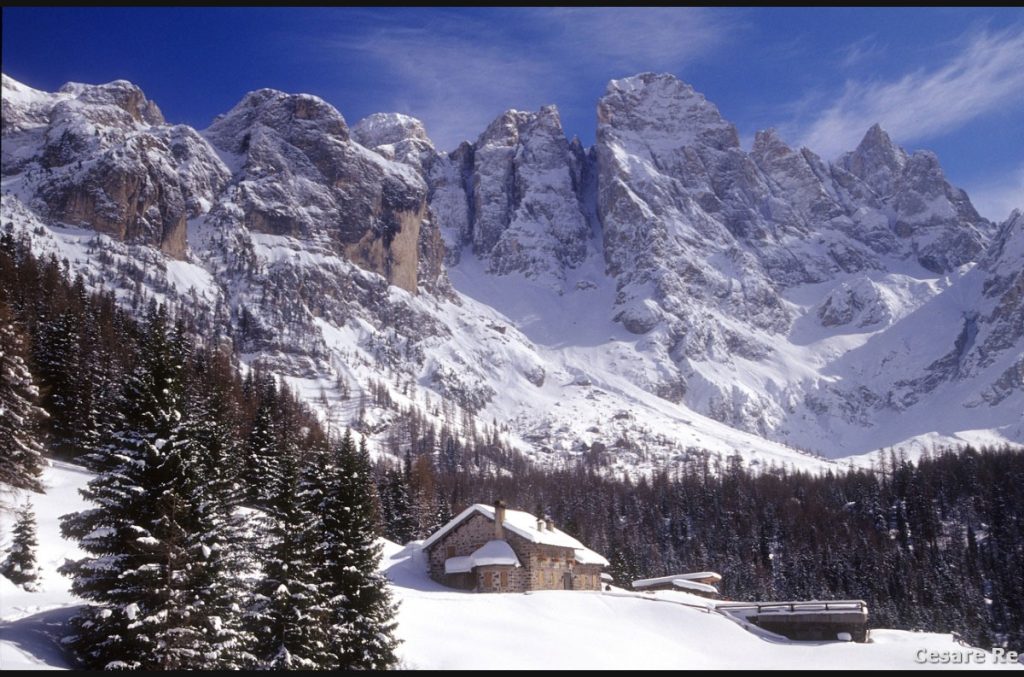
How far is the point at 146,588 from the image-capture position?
73.1 ft

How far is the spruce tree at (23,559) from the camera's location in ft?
99.6

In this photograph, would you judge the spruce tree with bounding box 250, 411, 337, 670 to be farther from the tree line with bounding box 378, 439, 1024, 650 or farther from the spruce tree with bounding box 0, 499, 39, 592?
the tree line with bounding box 378, 439, 1024, 650

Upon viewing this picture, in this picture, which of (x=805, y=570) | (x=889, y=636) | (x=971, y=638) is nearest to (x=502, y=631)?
(x=889, y=636)

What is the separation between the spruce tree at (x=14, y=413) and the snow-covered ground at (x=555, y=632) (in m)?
2.29

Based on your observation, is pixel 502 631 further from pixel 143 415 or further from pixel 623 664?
pixel 143 415

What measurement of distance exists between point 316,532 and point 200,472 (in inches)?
247

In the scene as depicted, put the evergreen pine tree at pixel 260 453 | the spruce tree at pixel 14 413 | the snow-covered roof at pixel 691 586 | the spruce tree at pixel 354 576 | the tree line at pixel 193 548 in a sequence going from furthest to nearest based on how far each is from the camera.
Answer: the snow-covered roof at pixel 691 586 < the evergreen pine tree at pixel 260 453 < the spruce tree at pixel 354 576 < the spruce tree at pixel 14 413 < the tree line at pixel 193 548

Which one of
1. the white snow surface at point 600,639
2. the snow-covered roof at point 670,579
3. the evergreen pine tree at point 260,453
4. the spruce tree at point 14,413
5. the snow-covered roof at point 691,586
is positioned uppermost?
the evergreen pine tree at point 260,453

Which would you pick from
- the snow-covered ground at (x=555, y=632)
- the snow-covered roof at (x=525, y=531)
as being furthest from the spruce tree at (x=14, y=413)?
the snow-covered roof at (x=525, y=531)

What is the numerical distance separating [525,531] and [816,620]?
62.9 ft

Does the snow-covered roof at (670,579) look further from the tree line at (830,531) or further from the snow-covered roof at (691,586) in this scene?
the tree line at (830,531)

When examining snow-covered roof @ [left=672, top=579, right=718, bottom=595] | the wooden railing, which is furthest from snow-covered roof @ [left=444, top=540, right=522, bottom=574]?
snow-covered roof @ [left=672, top=579, right=718, bottom=595]

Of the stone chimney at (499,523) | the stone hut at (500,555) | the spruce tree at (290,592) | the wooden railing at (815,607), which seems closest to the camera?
the spruce tree at (290,592)

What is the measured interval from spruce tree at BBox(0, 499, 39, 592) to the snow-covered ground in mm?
678
